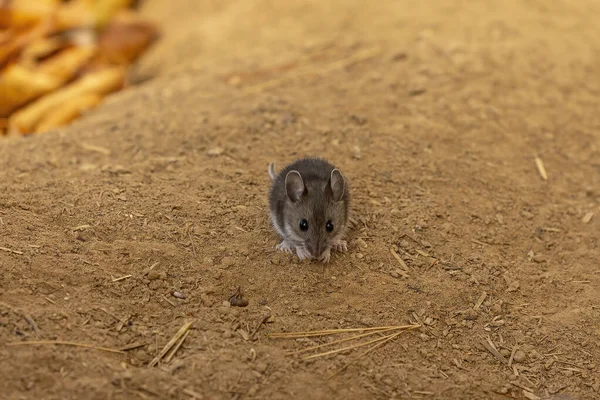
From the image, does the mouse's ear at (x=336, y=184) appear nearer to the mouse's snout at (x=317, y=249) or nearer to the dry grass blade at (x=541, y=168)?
the mouse's snout at (x=317, y=249)

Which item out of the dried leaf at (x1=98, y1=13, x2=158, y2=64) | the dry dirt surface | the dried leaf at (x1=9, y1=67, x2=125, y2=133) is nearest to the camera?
the dry dirt surface

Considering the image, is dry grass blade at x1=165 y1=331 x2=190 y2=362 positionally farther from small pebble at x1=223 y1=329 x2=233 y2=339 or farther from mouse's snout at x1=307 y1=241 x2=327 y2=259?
mouse's snout at x1=307 y1=241 x2=327 y2=259

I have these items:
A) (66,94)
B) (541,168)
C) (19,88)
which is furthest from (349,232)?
(19,88)

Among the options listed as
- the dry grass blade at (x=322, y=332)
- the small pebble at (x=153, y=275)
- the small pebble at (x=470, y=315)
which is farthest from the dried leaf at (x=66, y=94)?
the small pebble at (x=470, y=315)

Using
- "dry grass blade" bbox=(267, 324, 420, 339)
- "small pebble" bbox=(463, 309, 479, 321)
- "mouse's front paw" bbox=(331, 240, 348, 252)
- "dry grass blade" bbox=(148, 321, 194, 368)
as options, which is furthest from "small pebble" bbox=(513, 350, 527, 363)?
"dry grass blade" bbox=(148, 321, 194, 368)

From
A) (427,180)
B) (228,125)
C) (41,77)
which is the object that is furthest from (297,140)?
(41,77)

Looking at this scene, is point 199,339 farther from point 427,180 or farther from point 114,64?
point 114,64

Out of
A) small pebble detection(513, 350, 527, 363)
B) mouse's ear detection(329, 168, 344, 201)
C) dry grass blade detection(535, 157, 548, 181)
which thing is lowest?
small pebble detection(513, 350, 527, 363)
